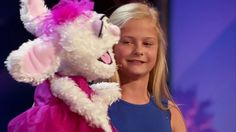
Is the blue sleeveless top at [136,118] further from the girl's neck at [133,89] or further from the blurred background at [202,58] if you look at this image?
the blurred background at [202,58]

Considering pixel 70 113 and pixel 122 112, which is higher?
pixel 70 113

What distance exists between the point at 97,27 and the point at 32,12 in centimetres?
12

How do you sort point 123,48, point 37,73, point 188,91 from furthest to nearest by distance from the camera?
point 188,91, point 123,48, point 37,73

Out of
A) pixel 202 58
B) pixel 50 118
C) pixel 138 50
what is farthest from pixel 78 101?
pixel 202 58

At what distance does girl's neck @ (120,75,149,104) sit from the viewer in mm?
1060

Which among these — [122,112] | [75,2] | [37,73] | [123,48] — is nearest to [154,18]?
[123,48]

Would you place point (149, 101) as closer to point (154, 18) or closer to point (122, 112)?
point (122, 112)

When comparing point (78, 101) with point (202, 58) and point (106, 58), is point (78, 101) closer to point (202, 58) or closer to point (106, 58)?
point (106, 58)

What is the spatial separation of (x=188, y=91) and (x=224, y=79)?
120 mm

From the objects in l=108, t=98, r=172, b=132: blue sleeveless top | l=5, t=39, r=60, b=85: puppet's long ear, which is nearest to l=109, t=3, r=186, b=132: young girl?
l=108, t=98, r=172, b=132: blue sleeveless top

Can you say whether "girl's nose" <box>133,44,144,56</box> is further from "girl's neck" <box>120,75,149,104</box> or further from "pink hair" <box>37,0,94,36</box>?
"pink hair" <box>37,0,94,36</box>

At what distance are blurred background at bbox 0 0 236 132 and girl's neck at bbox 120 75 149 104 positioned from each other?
0.25 metres

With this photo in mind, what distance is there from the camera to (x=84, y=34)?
0.72m

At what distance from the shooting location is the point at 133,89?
1.06 meters
